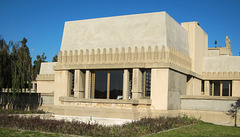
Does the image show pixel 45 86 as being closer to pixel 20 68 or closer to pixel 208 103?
pixel 20 68

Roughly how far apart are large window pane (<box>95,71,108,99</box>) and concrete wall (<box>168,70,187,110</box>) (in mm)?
5242

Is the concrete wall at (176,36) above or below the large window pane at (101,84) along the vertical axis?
above

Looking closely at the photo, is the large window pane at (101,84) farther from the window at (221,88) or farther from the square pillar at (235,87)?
the square pillar at (235,87)

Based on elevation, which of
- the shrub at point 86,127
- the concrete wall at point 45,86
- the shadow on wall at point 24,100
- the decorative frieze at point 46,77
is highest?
the decorative frieze at point 46,77

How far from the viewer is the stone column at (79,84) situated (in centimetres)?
2425

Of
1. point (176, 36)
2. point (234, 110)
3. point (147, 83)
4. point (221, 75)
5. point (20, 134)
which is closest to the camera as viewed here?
point (20, 134)

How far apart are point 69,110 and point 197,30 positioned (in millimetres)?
14444

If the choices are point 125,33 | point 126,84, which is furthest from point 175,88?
point 125,33

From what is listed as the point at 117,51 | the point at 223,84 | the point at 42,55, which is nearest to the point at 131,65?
the point at 117,51

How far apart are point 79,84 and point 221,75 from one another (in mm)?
14390

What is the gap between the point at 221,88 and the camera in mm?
29859

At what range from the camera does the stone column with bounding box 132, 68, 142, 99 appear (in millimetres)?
21984

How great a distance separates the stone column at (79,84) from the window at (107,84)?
3.21ft

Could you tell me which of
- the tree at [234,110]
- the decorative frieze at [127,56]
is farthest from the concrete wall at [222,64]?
the tree at [234,110]
